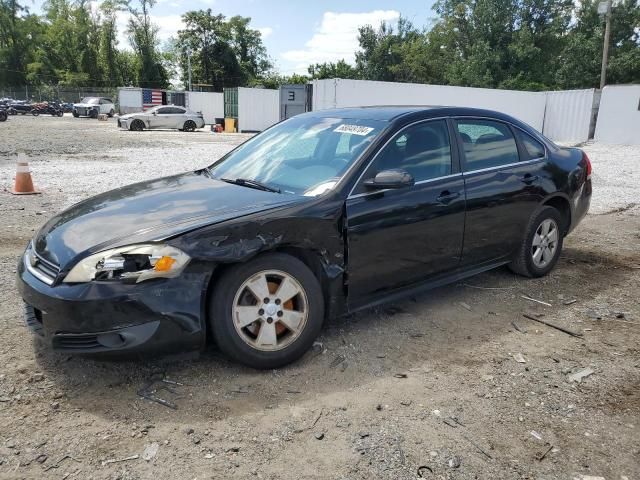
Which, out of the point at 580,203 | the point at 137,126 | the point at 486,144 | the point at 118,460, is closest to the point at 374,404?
the point at 118,460

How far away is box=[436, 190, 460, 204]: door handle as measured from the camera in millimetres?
4053

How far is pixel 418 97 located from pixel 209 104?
2382 cm

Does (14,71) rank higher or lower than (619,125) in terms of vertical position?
higher

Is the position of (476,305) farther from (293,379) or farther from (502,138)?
(293,379)

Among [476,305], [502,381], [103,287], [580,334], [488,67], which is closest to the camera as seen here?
[103,287]

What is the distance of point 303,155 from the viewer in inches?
159

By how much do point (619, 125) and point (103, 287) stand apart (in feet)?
79.6

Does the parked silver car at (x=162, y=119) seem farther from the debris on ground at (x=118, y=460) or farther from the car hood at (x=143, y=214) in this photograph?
the debris on ground at (x=118, y=460)

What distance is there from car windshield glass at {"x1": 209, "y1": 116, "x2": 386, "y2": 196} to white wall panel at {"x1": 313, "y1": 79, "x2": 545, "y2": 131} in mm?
14931

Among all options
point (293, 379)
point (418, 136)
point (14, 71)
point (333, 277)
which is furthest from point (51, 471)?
point (14, 71)

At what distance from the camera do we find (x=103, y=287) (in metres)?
2.85

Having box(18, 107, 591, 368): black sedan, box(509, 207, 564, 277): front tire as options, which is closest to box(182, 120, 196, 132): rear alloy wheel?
box(18, 107, 591, 368): black sedan

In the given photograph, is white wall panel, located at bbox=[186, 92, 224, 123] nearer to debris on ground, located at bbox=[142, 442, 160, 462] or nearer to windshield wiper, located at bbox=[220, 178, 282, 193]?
windshield wiper, located at bbox=[220, 178, 282, 193]

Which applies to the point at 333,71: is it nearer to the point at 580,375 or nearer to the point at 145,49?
the point at 145,49
